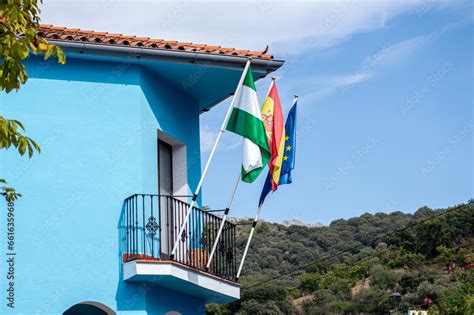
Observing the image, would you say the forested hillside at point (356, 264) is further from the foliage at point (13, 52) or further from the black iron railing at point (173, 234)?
the foliage at point (13, 52)

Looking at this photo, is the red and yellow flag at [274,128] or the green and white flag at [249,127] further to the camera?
the red and yellow flag at [274,128]

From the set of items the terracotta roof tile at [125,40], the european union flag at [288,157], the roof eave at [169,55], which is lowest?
the european union flag at [288,157]

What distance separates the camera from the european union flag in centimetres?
1572

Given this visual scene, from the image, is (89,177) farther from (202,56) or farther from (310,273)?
(310,273)

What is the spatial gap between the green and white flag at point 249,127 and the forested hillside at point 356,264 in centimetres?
3833

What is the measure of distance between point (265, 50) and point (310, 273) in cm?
5344

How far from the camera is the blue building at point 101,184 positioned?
1365 centimetres

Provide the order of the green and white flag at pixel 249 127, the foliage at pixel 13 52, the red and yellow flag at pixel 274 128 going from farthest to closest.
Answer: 1. the red and yellow flag at pixel 274 128
2. the green and white flag at pixel 249 127
3. the foliage at pixel 13 52

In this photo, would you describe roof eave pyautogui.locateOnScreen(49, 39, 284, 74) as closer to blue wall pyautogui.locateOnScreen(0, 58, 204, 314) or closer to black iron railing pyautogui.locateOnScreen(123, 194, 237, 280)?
blue wall pyautogui.locateOnScreen(0, 58, 204, 314)

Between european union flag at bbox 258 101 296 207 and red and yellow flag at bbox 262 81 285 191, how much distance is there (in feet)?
0.53

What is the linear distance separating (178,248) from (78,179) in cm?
220

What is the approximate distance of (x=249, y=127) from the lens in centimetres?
1464

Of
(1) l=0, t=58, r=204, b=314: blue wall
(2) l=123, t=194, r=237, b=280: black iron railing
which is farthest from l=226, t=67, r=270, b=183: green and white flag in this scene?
→ (1) l=0, t=58, r=204, b=314: blue wall

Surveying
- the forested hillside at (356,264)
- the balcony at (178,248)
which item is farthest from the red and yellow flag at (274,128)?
the forested hillside at (356,264)
